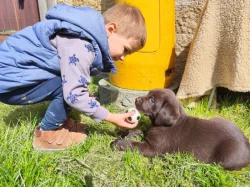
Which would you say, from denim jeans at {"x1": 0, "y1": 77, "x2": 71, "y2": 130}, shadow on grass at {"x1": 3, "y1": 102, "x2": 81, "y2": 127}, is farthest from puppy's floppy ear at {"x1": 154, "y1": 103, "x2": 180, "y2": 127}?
shadow on grass at {"x1": 3, "y1": 102, "x2": 81, "y2": 127}

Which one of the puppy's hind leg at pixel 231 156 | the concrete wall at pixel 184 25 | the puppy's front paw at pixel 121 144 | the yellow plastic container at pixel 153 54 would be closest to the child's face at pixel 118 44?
the puppy's front paw at pixel 121 144

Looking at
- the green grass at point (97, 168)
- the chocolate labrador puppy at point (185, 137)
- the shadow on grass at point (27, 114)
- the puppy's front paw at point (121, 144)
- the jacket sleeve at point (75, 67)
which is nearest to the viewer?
the green grass at point (97, 168)

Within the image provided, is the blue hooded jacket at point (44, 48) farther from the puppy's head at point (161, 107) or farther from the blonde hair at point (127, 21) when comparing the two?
the puppy's head at point (161, 107)

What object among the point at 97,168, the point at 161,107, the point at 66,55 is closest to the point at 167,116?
the point at 161,107

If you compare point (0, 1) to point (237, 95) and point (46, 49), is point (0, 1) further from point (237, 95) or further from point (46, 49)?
point (237, 95)

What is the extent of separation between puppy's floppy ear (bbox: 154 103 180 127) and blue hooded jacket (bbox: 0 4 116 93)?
2.01 feet

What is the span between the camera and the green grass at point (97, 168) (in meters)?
1.86

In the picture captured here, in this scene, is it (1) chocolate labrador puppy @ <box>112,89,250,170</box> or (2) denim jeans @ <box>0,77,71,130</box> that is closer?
(1) chocolate labrador puppy @ <box>112,89,250,170</box>

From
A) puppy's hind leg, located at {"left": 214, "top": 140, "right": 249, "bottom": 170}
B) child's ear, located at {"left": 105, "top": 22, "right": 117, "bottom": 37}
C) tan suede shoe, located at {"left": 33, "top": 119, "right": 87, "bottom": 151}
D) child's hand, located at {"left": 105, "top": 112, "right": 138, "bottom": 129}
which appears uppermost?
child's ear, located at {"left": 105, "top": 22, "right": 117, "bottom": 37}

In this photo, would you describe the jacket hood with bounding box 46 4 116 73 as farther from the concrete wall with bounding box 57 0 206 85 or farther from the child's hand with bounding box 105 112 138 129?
the concrete wall with bounding box 57 0 206 85

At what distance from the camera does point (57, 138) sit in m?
2.44

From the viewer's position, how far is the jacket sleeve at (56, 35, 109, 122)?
1.99 meters

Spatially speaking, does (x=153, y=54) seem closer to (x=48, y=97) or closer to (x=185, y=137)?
(x=185, y=137)

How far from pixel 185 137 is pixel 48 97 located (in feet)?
4.02
